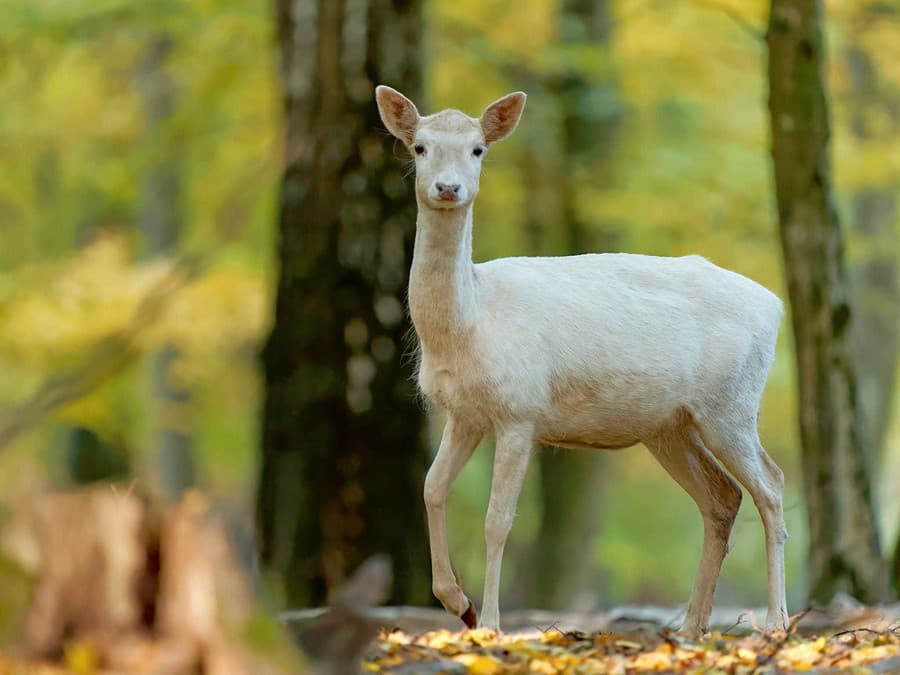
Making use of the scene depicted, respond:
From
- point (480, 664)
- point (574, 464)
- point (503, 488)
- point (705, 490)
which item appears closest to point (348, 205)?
point (705, 490)

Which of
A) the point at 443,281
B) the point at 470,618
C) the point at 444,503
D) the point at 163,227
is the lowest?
the point at 470,618

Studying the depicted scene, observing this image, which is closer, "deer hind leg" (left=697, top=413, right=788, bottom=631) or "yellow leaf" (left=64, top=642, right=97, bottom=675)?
"yellow leaf" (left=64, top=642, right=97, bottom=675)

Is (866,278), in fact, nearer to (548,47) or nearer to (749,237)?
(749,237)

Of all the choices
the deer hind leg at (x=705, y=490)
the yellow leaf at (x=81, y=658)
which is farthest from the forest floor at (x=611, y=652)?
the yellow leaf at (x=81, y=658)

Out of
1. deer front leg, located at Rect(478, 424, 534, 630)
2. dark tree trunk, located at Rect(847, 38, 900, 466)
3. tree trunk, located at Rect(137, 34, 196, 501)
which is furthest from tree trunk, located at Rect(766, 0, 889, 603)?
tree trunk, located at Rect(137, 34, 196, 501)

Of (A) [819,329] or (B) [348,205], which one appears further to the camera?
(A) [819,329]

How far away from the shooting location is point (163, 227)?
17312 millimetres

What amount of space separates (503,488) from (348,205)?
10.00ft

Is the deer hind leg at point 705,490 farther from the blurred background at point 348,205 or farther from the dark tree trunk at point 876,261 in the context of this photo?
the dark tree trunk at point 876,261

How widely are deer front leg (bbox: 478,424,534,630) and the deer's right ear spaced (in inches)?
50.0

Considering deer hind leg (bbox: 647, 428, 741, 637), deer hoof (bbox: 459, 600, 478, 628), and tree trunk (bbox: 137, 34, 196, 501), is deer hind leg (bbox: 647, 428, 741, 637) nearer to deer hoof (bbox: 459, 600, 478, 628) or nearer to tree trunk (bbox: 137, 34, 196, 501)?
deer hoof (bbox: 459, 600, 478, 628)

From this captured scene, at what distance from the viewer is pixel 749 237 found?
543 inches

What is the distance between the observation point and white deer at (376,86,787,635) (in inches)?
216

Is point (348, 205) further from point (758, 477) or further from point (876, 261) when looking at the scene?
point (876, 261)
